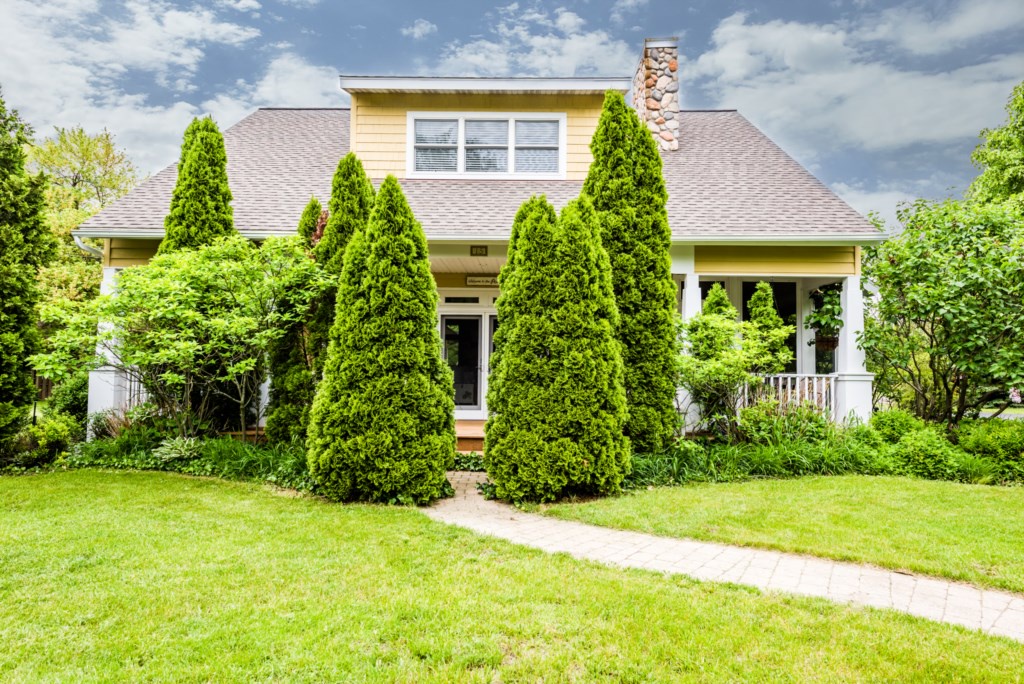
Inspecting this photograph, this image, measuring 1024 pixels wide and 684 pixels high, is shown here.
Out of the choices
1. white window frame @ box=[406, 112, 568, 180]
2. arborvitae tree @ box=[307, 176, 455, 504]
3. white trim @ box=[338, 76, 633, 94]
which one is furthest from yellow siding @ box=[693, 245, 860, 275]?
arborvitae tree @ box=[307, 176, 455, 504]

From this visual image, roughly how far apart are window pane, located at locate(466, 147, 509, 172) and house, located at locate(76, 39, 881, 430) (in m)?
0.02

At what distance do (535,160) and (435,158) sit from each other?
189 centimetres

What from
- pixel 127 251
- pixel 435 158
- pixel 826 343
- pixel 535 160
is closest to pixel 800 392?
pixel 826 343

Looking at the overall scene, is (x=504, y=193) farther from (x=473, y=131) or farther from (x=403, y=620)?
(x=403, y=620)

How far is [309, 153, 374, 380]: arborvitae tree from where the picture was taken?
7070 millimetres

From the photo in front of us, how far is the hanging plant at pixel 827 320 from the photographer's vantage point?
907cm

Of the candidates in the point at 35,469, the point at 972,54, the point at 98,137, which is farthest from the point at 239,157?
the point at 972,54

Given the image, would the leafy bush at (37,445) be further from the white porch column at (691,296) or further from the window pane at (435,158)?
the white porch column at (691,296)

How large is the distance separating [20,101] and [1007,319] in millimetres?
22007

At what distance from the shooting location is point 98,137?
21781 millimetres

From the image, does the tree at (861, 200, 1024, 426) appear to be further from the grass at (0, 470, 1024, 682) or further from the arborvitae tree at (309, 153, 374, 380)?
the arborvitae tree at (309, 153, 374, 380)

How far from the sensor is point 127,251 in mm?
9156

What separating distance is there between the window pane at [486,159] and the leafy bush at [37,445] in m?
7.49

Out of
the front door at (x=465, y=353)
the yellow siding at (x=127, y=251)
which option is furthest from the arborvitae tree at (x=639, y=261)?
the yellow siding at (x=127, y=251)
